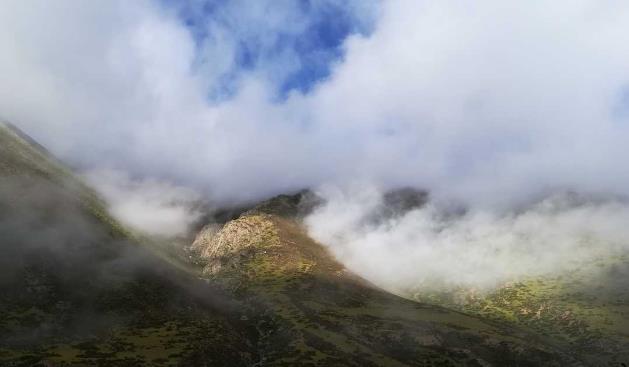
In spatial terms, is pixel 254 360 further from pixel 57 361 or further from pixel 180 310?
pixel 57 361

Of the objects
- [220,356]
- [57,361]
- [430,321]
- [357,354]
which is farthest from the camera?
[430,321]

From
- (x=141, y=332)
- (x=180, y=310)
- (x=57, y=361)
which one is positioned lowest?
(x=57, y=361)

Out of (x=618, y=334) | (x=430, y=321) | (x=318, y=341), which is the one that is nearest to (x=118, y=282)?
(x=318, y=341)

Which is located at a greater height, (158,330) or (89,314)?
(158,330)

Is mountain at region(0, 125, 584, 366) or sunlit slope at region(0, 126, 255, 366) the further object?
mountain at region(0, 125, 584, 366)

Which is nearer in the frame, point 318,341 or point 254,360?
point 254,360

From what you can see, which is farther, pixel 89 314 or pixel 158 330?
pixel 158 330

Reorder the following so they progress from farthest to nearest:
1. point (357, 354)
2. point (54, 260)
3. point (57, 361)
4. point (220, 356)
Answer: point (54, 260) → point (357, 354) → point (220, 356) → point (57, 361)

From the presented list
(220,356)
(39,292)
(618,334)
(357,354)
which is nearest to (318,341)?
(357,354)

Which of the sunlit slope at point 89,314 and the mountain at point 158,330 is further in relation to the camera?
the mountain at point 158,330

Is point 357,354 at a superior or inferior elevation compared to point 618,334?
inferior

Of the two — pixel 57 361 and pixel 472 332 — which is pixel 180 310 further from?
pixel 472 332
